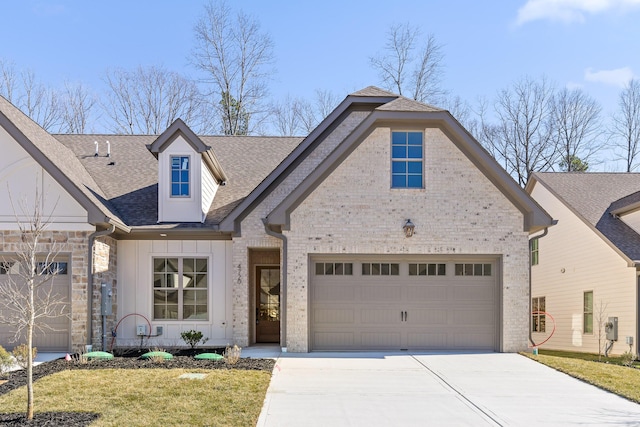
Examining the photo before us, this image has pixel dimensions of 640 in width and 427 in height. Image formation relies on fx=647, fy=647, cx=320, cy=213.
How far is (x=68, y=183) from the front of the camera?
47.3ft

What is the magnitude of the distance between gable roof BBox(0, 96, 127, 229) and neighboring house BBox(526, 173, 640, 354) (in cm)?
1334

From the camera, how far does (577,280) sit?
806 inches

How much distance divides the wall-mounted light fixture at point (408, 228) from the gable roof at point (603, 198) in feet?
21.8

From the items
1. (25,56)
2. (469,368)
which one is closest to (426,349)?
(469,368)

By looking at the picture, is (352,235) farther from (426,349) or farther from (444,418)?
(444,418)

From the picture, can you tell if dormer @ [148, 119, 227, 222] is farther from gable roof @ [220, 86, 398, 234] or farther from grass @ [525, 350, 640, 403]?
grass @ [525, 350, 640, 403]

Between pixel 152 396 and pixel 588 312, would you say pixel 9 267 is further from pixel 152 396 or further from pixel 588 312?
pixel 588 312

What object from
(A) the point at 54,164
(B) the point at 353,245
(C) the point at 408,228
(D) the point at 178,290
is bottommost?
(D) the point at 178,290

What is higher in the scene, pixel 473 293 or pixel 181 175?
pixel 181 175

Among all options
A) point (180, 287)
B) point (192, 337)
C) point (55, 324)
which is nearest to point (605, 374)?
point (192, 337)

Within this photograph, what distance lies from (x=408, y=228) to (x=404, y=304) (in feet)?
6.05

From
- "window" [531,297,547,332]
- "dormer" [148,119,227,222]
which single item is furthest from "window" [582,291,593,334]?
"dormer" [148,119,227,222]

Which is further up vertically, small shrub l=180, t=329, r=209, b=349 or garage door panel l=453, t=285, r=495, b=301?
garage door panel l=453, t=285, r=495, b=301

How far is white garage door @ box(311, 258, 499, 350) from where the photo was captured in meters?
15.2
